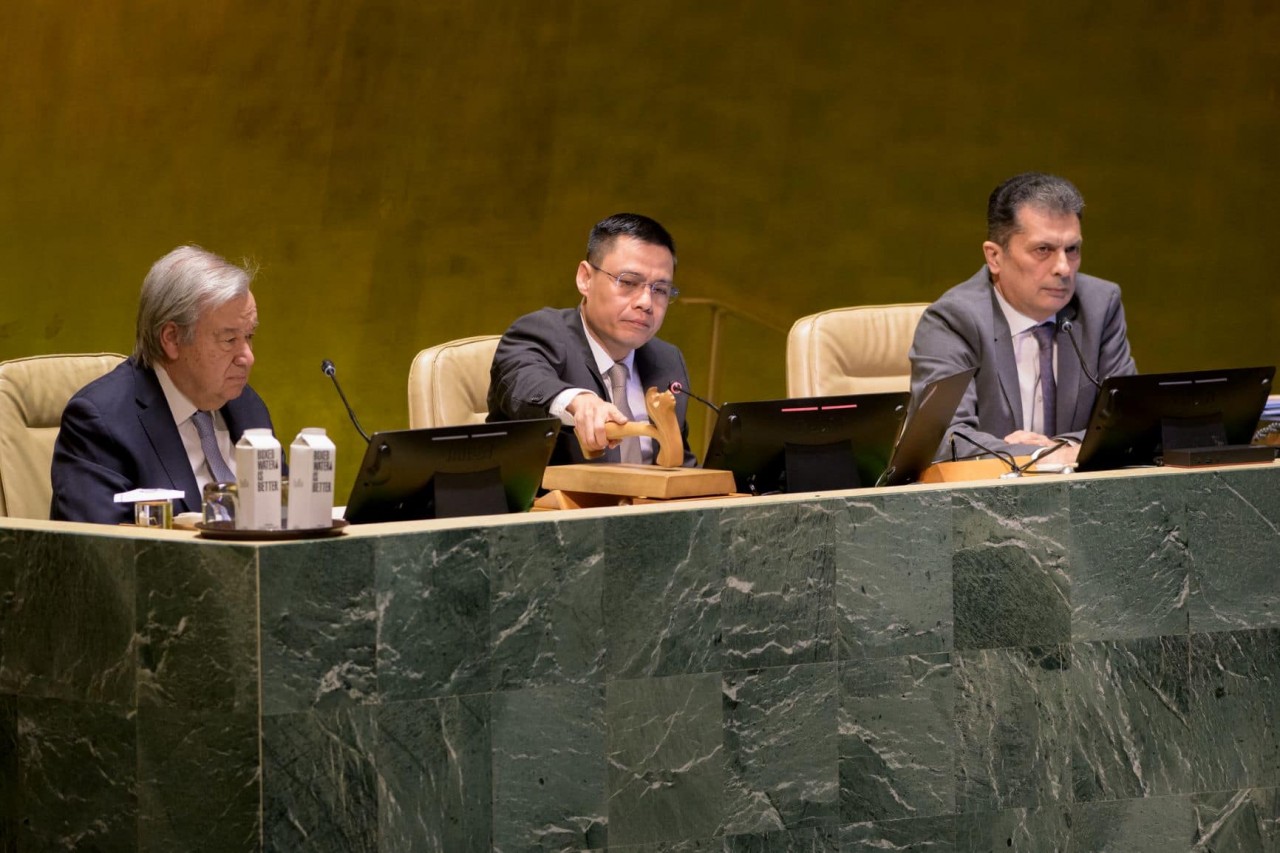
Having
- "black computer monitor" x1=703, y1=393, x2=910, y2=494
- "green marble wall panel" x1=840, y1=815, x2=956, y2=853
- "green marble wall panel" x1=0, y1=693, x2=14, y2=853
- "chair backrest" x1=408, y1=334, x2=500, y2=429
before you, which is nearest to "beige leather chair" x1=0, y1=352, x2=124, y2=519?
"chair backrest" x1=408, y1=334, x2=500, y2=429

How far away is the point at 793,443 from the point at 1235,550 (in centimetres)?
72

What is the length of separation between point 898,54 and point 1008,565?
10.8ft

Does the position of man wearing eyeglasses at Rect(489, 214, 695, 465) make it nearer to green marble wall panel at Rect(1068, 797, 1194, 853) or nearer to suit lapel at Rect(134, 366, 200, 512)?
suit lapel at Rect(134, 366, 200, 512)

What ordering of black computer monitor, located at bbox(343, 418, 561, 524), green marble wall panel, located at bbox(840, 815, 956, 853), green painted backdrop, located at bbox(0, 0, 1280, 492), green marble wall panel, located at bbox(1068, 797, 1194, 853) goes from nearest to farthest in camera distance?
black computer monitor, located at bbox(343, 418, 561, 524) < green marble wall panel, located at bbox(840, 815, 956, 853) < green marble wall panel, located at bbox(1068, 797, 1194, 853) < green painted backdrop, located at bbox(0, 0, 1280, 492)

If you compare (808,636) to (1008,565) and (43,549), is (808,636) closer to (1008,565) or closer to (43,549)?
(1008,565)

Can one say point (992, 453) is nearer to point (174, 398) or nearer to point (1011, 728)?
point (1011, 728)

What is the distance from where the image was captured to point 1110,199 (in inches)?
217

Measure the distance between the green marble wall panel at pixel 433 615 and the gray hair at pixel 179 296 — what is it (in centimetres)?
101

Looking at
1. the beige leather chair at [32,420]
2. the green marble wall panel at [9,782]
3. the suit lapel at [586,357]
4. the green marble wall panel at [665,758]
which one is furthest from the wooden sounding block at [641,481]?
the beige leather chair at [32,420]

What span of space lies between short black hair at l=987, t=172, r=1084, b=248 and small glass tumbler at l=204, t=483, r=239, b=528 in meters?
2.13

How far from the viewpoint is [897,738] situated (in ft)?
7.72

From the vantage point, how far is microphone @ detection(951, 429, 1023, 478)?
280cm

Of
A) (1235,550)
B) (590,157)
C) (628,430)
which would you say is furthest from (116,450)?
(590,157)

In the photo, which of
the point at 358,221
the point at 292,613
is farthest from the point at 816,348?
the point at 292,613
